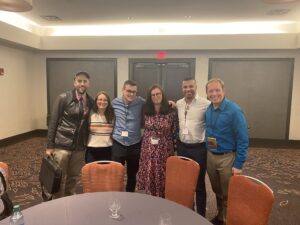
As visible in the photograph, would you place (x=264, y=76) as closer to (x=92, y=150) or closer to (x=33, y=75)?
(x=92, y=150)

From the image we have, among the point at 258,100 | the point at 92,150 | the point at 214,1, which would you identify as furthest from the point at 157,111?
the point at 258,100

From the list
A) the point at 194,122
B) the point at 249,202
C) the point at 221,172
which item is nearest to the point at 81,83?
the point at 194,122

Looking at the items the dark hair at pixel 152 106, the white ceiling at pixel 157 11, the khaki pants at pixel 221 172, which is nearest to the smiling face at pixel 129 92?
the dark hair at pixel 152 106

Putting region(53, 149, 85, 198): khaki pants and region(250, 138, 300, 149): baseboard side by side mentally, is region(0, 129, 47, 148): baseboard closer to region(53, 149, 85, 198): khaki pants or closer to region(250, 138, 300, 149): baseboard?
region(53, 149, 85, 198): khaki pants

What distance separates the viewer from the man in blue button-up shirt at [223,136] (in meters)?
2.39

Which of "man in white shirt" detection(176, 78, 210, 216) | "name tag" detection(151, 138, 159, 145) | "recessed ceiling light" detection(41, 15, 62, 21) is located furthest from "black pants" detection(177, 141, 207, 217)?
"recessed ceiling light" detection(41, 15, 62, 21)

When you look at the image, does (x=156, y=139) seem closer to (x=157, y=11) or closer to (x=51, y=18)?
(x=157, y=11)

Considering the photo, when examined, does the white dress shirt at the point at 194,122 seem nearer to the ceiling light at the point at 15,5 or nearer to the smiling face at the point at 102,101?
the smiling face at the point at 102,101

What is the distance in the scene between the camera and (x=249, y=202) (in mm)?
1688

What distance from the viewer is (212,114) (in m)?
2.54

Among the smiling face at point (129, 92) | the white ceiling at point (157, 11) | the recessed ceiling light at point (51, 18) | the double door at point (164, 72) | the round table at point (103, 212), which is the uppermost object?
the white ceiling at point (157, 11)

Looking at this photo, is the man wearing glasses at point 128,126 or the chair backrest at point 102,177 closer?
the chair backrest at point 102,177

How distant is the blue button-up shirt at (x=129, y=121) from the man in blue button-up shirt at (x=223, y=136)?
0.76 m

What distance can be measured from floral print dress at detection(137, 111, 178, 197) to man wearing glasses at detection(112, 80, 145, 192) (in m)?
0.10
